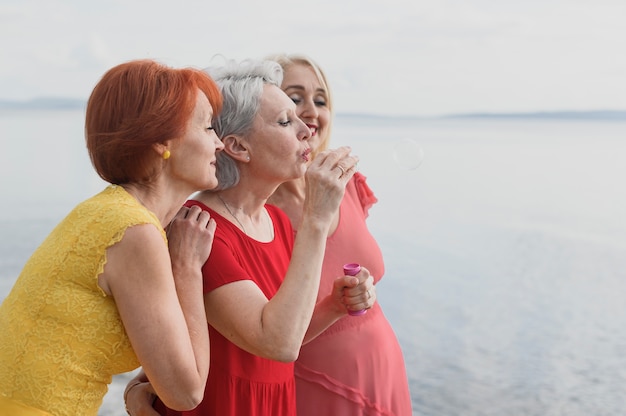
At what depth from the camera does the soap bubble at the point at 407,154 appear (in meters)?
2.38

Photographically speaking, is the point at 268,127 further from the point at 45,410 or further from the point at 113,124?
the point at 45,410

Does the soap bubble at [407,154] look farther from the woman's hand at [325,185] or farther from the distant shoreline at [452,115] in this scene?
the distant shoreline at [452,115]

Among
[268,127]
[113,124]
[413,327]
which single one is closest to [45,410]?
[113,124]

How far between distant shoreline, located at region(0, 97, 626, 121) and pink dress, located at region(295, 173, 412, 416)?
Result: 432 inches

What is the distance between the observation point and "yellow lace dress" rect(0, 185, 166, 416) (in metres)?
1.29

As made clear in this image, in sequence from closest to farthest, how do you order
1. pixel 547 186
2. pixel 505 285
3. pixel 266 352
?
pixel 266 352
pixel 505 285
pixel 547 186

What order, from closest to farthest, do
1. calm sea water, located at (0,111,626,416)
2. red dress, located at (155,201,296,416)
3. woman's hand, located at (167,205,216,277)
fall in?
woman's hand, located at (167,205,216,277) < red dress, located at (155,201,296,416) < calm sea water, located at (0,111,626,416)

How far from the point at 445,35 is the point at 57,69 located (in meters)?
6.23

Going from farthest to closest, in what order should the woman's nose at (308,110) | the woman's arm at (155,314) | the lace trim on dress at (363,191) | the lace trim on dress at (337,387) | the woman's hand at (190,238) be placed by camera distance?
the lace trim on dress at (363,191) → the woman's nose at (308,110) → the lace trim on dress at (337,387) → the woman's hand at (190,238) → the woman's arm at (155,314)

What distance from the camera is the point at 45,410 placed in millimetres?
1297

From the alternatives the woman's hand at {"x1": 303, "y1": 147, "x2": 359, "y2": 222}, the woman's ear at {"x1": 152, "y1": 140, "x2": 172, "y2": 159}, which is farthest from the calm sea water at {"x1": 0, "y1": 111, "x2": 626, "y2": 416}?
the woman's ear at {"x1": 152, "y1": 140, "x2": 172, "y2": 159}

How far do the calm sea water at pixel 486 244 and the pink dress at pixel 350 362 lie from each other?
4.61 metres

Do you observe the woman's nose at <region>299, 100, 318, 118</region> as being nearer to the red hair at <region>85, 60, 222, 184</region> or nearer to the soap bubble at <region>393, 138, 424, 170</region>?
the soap bubble at <region>393, 138, 424, 170</region>

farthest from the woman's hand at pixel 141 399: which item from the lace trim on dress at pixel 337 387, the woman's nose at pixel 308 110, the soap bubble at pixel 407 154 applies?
the soap bubble at pixel 407 154
